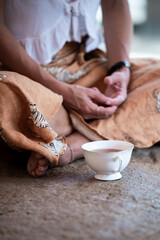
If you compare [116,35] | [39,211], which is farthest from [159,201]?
[116,35]

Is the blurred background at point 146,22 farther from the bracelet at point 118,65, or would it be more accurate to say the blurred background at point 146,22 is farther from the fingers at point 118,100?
the fingers at point 118,100

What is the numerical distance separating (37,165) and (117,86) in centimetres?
49

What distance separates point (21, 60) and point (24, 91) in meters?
0.26

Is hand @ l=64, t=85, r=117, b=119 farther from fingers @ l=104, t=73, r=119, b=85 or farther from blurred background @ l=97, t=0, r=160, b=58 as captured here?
blurred background @ l=97, t=0, r=160, b=58

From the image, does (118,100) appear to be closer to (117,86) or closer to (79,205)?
(117,86)

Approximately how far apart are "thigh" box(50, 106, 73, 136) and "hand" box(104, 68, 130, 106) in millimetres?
185

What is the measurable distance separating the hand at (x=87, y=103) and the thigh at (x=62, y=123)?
38mm

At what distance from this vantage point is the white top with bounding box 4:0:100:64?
4.09 ft

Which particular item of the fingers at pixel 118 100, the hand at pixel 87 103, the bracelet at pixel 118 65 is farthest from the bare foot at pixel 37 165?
the bracelet at pixel 118 65

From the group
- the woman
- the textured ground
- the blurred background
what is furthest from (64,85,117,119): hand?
the blurred background

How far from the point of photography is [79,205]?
0.77 m

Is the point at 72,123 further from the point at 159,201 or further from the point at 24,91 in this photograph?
the point at 159,201

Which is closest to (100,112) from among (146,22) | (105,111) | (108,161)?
(105,111)

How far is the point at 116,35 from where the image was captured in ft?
4.76
